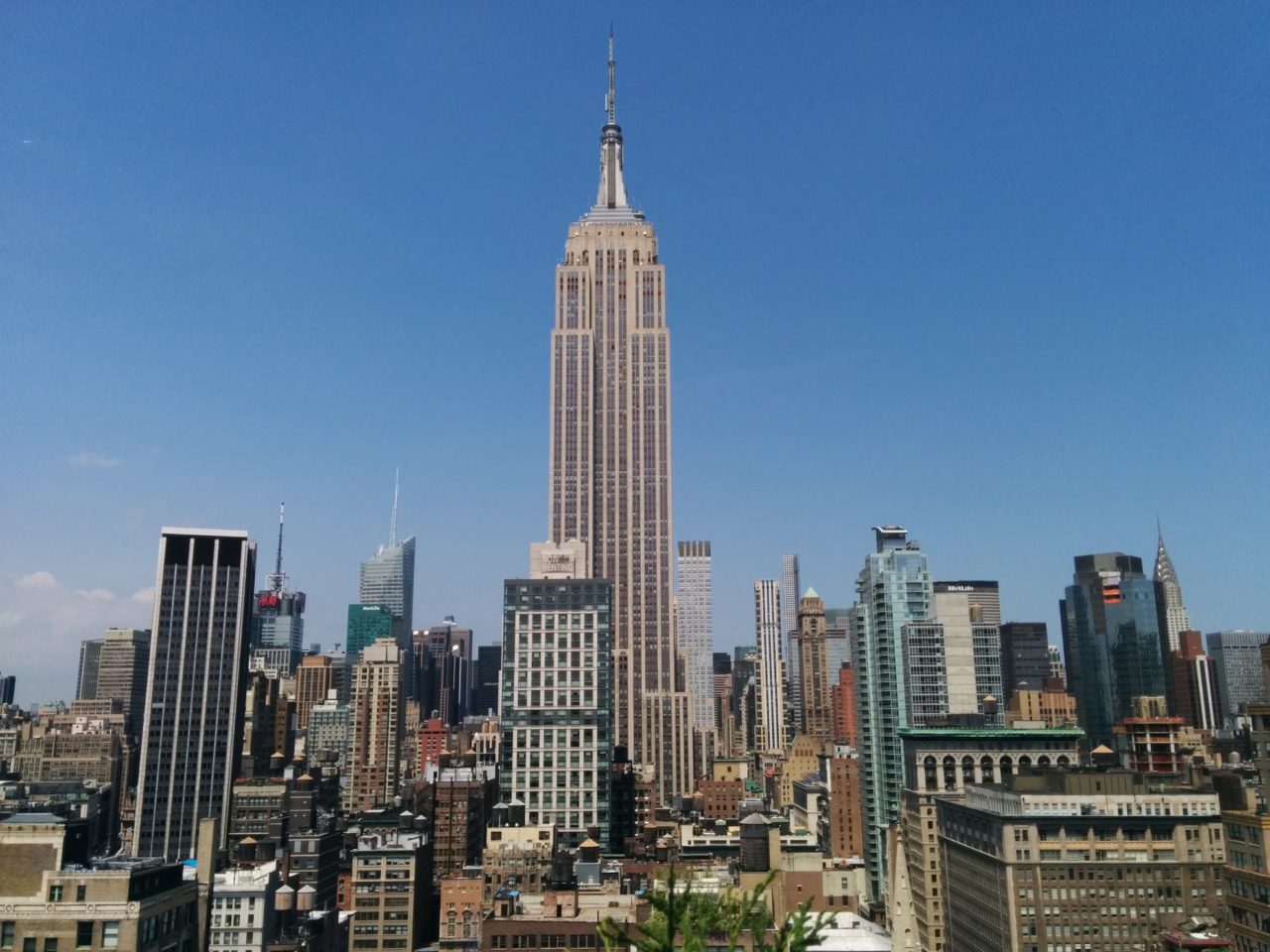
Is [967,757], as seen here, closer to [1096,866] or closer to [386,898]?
[1096,866]

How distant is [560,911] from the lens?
108 m

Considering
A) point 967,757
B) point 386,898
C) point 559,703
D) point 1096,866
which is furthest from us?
point 559,703

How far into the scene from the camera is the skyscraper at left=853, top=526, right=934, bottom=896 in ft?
593

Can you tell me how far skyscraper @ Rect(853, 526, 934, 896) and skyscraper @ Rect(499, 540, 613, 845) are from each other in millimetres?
44984

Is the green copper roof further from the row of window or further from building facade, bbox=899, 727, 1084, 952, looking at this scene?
the row of window

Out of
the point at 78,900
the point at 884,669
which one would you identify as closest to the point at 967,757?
the point at 884,669

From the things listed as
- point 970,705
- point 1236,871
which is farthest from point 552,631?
point 1236,871

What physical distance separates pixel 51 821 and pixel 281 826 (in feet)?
331

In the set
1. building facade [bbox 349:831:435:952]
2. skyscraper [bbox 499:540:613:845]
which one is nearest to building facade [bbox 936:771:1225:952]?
skyscraper [bbox 499:540:613:845]

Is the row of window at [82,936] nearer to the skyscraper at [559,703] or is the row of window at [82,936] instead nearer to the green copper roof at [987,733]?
the skyscraper at [559,703]

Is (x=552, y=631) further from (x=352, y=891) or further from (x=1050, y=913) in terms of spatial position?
(x=1050, y=913)

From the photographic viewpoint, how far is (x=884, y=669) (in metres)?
191

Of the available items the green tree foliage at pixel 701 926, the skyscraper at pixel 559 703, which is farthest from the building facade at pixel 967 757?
the green tree foliage at pixel 701 926

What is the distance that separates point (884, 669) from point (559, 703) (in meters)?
58.0
